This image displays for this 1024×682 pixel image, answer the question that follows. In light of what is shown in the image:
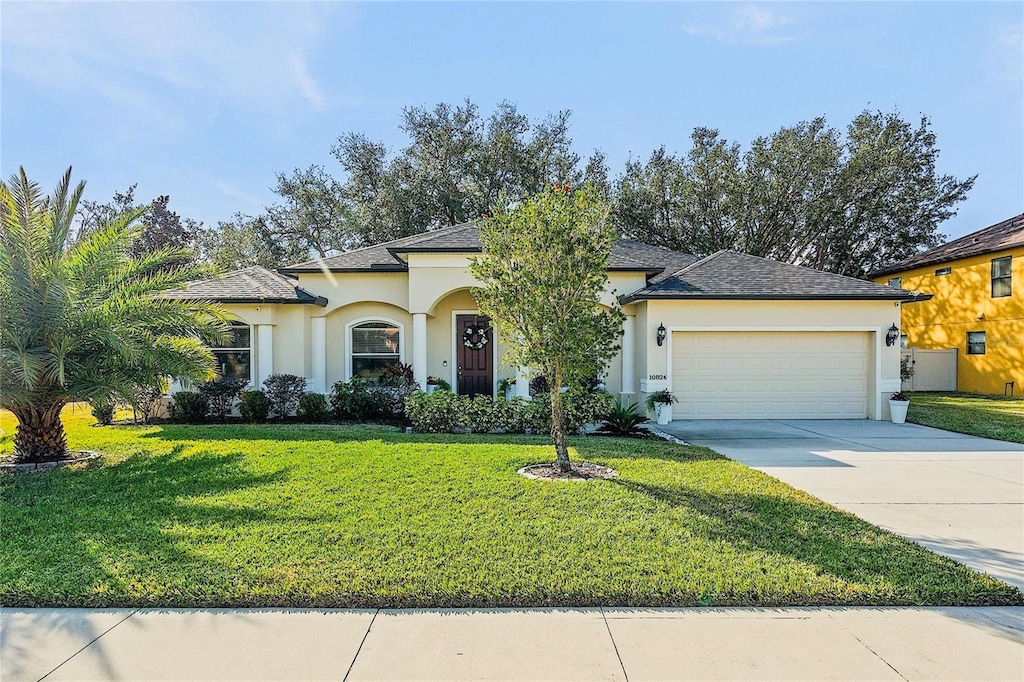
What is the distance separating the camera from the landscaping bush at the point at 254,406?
12.1 metres

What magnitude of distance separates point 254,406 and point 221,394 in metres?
0.89

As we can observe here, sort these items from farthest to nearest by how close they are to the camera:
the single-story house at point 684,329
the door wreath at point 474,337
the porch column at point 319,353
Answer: the door wreath at point 474,337 → the porch column at point 319,353 → the single-story house at point 684,329

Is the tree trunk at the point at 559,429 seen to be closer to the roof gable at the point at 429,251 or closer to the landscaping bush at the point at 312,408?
the roof gable at the point at 429,251

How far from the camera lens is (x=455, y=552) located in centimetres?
445

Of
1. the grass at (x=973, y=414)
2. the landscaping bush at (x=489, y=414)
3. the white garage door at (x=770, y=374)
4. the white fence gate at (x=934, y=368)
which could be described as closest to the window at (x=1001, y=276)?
the white fence gate at (x=934, y=368)

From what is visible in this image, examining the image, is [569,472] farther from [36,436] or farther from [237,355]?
[237,355]

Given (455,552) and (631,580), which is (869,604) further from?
(455,552)

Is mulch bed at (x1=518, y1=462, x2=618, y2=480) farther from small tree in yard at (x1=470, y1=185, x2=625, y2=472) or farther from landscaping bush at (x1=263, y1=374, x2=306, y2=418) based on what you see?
landscaping bush at (x1=263, y1=374, x2=306, y2=418)

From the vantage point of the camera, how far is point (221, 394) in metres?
12.2

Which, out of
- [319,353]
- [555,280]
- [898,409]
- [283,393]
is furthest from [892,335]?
[283,393]

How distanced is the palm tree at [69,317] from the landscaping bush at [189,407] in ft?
12.0

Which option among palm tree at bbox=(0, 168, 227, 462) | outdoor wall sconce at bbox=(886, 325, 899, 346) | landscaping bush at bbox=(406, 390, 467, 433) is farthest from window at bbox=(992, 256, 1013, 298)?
palm tree at bbox=(0, 168, 227, 462)

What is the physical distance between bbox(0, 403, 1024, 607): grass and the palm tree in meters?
1.26

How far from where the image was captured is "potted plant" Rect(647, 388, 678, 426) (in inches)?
473
